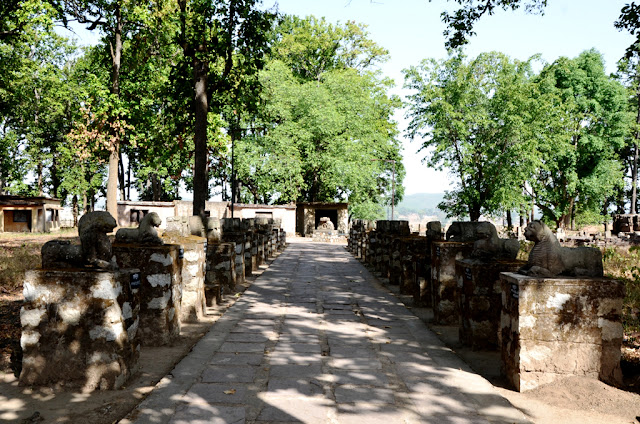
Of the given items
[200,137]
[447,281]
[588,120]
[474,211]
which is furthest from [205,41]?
[588,120]

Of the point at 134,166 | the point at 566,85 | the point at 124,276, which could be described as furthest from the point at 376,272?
the point at 134,166

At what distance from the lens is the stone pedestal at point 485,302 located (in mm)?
6023

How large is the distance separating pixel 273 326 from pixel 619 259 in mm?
12759

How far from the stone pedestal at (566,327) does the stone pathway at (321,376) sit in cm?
59

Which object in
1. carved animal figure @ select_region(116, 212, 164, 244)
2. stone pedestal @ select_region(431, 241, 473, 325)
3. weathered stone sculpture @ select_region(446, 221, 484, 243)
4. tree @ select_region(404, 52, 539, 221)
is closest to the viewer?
carved animal figure @ select_region(116, 212, 164, 244)

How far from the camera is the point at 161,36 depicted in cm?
2248

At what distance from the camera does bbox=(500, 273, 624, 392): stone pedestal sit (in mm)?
4625

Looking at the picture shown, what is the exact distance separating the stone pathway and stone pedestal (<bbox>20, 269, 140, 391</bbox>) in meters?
0.66

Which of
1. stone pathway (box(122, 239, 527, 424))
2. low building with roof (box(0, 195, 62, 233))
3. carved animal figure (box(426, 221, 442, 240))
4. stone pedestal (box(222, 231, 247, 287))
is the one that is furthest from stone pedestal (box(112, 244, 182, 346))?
low building with roof (box(0, 195, 62, 233))

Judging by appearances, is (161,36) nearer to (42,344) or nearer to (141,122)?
(141,122)

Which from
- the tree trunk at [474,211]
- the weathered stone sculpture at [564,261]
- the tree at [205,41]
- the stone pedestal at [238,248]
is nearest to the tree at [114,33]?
the tree at [205,41]

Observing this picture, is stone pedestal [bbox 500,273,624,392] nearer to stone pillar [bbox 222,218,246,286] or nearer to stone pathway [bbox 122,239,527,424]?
stone pathway [bbox 122,239,527,424]

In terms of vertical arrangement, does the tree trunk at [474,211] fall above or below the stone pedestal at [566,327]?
above

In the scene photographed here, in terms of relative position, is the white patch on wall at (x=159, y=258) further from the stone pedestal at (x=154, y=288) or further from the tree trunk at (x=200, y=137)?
the tree trunk at (x=200, y=137)
